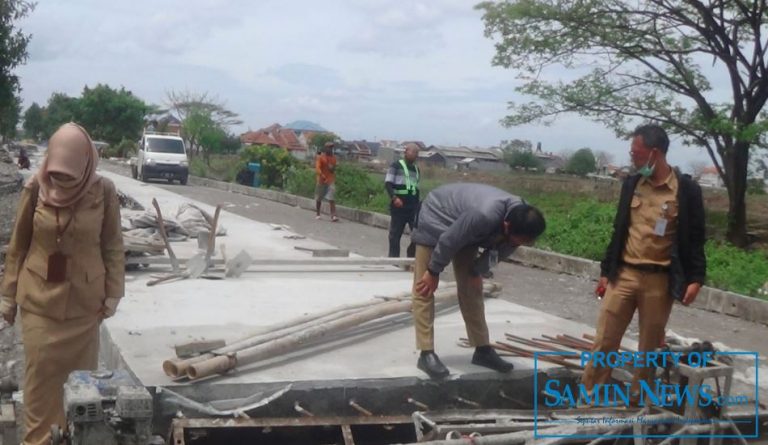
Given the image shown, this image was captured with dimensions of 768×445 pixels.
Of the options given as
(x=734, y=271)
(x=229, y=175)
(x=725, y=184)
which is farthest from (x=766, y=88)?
(x=229, y=175)

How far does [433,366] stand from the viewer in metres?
5.21

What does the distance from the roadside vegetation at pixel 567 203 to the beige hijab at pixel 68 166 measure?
8.02 meters

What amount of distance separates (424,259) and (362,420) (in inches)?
41.2

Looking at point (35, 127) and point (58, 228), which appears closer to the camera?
point (58, 228)

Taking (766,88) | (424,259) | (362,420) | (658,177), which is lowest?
(362,420)

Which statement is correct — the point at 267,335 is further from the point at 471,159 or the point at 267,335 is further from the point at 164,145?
the point at 471,159

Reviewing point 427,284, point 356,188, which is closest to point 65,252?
point 427,284

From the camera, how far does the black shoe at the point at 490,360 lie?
17.8ft

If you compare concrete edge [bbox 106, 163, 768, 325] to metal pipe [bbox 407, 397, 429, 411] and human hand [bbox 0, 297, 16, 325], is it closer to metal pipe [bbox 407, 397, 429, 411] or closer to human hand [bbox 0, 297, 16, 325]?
metal pipe [bbox 407, 397, 429, 411]

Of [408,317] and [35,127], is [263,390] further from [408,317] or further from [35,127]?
[35,127]

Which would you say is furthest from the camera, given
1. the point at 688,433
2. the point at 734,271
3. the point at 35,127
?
the point at 35,127

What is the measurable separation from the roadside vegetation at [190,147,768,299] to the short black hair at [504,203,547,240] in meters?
6.04

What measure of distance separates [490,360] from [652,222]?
1.33m

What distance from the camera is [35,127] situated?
8944 centimetres
